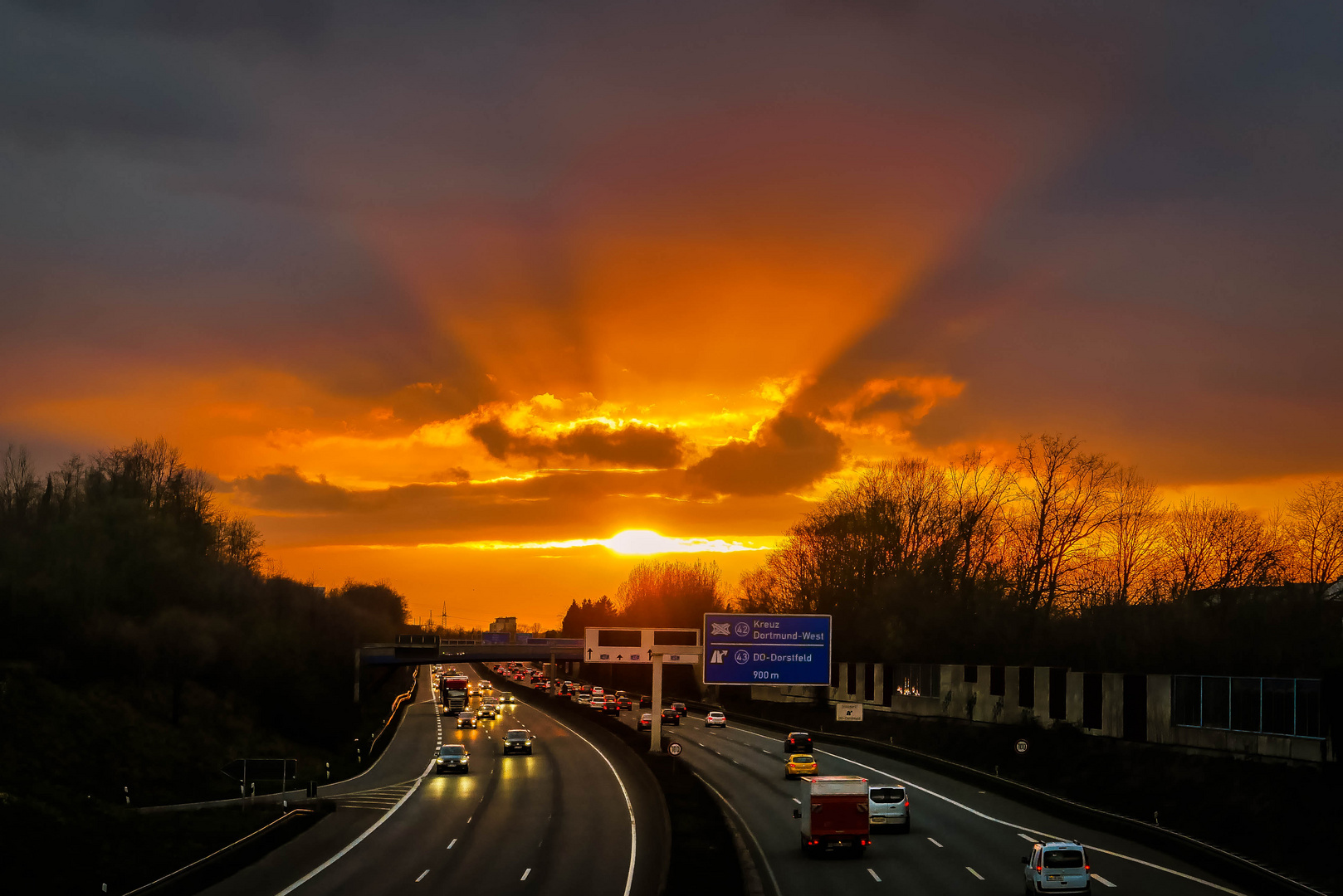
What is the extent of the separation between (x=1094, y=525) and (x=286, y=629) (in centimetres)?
8355

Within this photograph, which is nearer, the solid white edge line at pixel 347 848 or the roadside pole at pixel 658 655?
the solid white edge line at pixel 347 848

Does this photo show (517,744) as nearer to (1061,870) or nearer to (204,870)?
(204,870)

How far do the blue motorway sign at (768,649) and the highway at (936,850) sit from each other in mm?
6239

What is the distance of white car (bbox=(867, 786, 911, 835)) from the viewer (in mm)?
47188

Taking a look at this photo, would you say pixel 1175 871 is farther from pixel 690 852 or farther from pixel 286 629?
pixel 286 629

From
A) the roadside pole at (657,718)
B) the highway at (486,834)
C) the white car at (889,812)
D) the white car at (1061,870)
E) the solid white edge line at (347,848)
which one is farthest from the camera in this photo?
the roadside pole at (657,718)

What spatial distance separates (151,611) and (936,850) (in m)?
87.6

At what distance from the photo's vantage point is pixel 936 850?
141ft

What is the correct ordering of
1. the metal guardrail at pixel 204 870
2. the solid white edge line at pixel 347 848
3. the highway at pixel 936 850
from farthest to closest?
the solid white edge line at pixel 347 848 < the metal guardrail at pixel 204 870 < the highway at pixel 936 850

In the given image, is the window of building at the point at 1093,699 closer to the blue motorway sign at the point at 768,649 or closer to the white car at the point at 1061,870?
the blue motorway sign at the point at 768,649

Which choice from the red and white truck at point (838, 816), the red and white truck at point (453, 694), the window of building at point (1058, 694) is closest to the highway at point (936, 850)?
the red and white truck at point (838, 816)

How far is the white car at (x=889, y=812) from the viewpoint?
155ft

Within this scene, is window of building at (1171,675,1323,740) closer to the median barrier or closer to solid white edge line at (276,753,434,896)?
the median barrier

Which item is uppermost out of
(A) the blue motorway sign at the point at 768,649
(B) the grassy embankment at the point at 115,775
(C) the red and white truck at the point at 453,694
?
(A) the blue motorway sign at the point at 768,649
